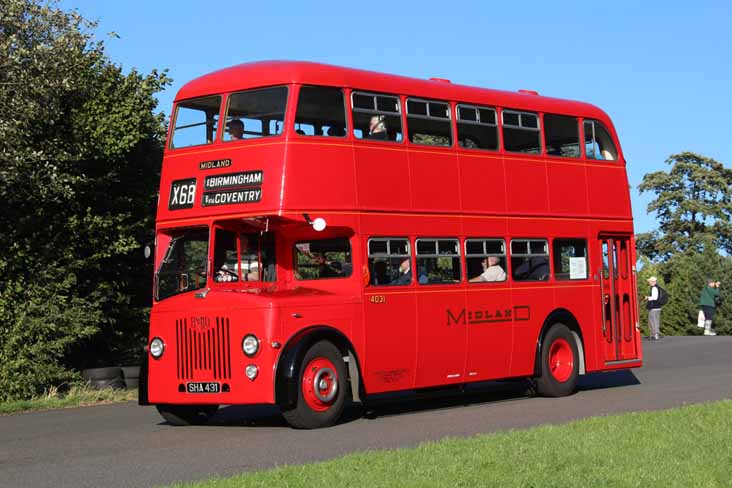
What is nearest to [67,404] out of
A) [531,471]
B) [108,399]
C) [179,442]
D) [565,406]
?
[108,399]

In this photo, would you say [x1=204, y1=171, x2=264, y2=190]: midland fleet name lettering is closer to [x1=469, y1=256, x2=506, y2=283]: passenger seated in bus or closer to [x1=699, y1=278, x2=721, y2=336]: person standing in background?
[x1=469, y1=256, x2=506, y2=283]: passenger seated in bus

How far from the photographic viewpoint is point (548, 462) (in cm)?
1034

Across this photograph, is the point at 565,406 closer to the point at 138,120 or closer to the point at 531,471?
the point at 531,471

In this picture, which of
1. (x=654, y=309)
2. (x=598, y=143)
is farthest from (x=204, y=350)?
(x=654, y=309)

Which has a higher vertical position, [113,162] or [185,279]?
[113,162]

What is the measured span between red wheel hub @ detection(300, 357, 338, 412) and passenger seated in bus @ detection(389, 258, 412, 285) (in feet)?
6.05

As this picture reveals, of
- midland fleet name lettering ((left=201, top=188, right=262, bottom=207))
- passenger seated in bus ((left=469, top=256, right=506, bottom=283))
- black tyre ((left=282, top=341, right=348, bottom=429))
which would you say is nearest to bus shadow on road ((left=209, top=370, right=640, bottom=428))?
black tyre ((left=282, top=341, right=348, bottom=429))

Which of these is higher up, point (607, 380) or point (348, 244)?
point (348, 244)

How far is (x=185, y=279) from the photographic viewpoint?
600 inches

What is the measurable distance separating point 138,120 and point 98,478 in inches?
448

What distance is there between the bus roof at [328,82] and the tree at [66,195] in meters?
4.49

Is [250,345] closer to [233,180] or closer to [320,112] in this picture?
[233,180]

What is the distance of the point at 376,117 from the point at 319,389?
3608mm

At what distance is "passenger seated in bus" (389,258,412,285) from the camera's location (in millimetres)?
16016
